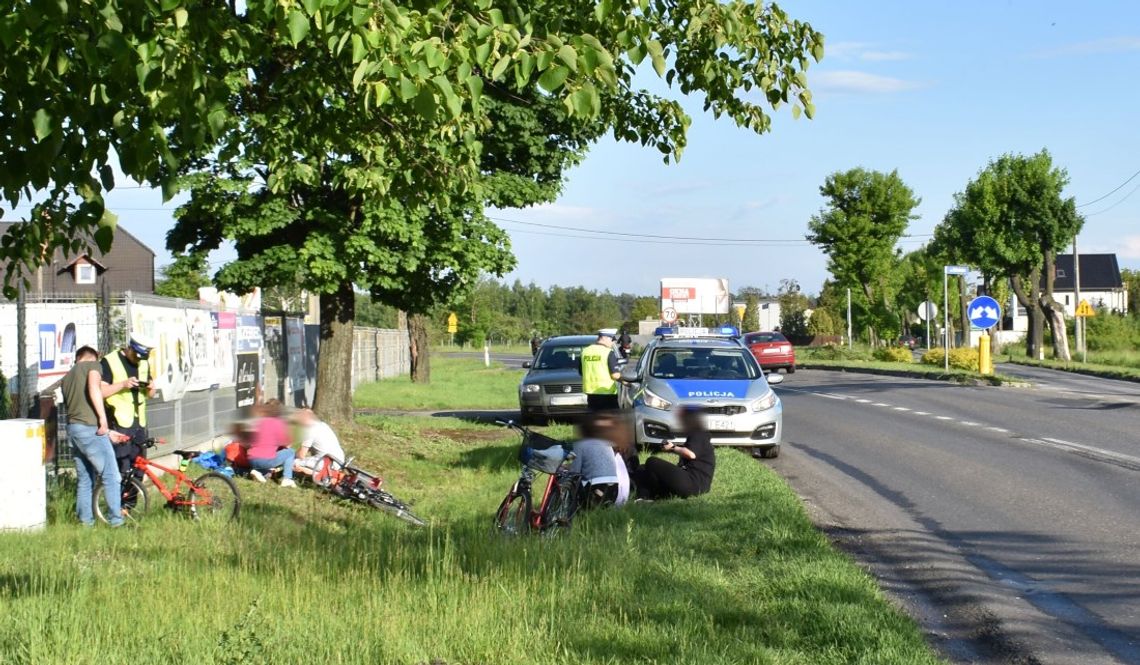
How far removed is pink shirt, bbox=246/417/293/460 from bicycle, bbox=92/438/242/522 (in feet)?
6.73

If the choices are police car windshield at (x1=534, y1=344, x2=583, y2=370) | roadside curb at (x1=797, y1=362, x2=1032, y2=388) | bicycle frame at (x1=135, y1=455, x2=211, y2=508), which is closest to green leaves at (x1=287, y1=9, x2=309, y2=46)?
bicycle frame at (x1=135, y1=455, x2=211, y2=508)

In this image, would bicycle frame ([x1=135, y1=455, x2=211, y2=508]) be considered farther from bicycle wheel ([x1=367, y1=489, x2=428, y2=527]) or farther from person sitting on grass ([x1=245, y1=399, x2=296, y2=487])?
person sitting on grass ([x1=245, y1=399, x2=296, y2=487])

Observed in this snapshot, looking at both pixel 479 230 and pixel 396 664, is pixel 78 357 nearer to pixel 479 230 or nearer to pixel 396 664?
pixel 396 664

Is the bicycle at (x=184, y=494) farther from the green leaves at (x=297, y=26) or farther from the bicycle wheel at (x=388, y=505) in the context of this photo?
the green leaves at (x=297, y=26)

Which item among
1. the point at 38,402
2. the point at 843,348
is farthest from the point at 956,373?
the point at 38,402

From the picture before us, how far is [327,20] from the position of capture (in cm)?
518

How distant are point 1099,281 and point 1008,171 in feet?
241

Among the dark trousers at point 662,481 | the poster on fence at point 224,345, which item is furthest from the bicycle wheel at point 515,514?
the poster on fence at point 224,345

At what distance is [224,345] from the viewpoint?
17781 mm

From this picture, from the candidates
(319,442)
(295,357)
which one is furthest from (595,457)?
(295,357)

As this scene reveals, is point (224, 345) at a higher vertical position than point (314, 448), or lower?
higher

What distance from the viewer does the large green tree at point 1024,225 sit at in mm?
55438

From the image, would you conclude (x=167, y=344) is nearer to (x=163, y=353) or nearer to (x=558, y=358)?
(x=163, y=353)

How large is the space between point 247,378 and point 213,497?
8.84 meters
